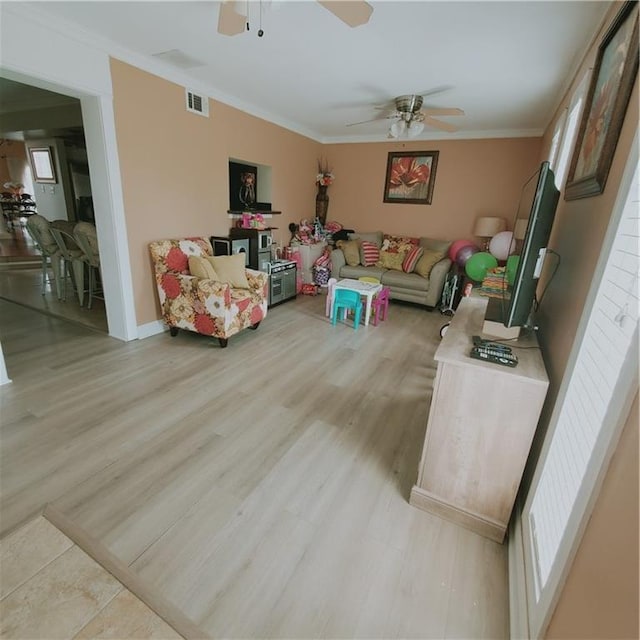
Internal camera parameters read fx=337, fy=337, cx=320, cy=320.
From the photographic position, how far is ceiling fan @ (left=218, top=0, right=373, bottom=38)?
1470mm

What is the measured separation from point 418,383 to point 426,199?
356 centimetres

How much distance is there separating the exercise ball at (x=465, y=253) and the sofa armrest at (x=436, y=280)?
23 cm

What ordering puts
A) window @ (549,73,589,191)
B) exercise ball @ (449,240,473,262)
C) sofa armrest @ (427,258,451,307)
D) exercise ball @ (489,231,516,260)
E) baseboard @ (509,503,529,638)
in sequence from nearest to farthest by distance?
1. baseboard @ (509,503,529,638)
2. window @ (549,73,589,191)
3. exercise ball @ (489,231,516,260)
4. sofa armrest @ (427,258,451,307)
5. exercise ball @ (449,240,473,262)

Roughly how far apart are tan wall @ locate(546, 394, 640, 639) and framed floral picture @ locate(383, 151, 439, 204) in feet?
16.9

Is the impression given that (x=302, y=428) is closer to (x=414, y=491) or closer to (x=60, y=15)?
(x=414, y=491)

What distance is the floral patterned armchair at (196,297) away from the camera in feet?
9.86

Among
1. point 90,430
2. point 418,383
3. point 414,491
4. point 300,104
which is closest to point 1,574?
point 90,430

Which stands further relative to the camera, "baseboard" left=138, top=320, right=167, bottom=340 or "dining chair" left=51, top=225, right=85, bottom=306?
"dining chair" left=51, top=225, right=85, bottom=306

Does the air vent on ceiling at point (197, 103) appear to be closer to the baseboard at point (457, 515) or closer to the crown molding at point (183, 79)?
the crown molding at point (183, 79)

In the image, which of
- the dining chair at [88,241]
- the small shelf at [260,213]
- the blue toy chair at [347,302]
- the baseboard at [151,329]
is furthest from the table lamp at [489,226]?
the dining chair at [88,241]

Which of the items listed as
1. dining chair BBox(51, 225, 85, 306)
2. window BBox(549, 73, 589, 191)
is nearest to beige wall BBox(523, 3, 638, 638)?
window BBox(549, 73, 589, 191)

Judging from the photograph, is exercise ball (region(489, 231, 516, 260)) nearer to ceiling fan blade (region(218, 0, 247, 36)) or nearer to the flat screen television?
the flat screen television

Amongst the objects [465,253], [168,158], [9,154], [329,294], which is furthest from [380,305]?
[9,154]

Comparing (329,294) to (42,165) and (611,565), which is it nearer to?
(611,565)
